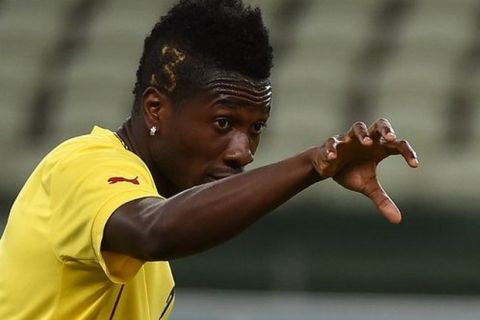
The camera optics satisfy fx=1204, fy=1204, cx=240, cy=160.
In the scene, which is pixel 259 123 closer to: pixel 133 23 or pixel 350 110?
pixel 350 110

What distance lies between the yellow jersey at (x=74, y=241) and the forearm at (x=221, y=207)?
13cm

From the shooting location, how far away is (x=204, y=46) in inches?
122

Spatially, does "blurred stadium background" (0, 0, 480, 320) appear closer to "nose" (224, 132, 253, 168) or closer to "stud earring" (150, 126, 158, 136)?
"stud earring" (150, 126, 158, 136)

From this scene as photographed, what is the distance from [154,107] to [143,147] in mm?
123

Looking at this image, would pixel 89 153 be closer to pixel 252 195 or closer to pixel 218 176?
pixel 218 176

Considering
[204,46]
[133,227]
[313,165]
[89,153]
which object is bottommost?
[133,227]

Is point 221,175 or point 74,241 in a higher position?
point 221,175

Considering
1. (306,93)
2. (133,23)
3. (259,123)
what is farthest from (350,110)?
(259,123)

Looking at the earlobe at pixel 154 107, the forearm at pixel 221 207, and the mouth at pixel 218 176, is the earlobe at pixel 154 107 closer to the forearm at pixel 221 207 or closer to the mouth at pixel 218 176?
the mouth at pixel 218 176

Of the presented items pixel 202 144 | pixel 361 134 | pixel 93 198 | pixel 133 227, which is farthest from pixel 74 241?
pixel 361 134

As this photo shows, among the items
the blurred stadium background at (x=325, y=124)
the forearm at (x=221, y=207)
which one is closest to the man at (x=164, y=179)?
the forearm at (x=221, y=207)

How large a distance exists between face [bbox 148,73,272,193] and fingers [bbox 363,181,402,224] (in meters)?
0.59

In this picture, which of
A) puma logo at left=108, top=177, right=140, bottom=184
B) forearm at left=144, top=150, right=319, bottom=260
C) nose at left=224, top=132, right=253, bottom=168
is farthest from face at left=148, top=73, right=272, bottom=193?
forearm at left=144, top=150, right=319, bottom=260

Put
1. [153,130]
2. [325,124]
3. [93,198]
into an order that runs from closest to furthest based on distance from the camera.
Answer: [93,198]
[153,130]
[325,124]
